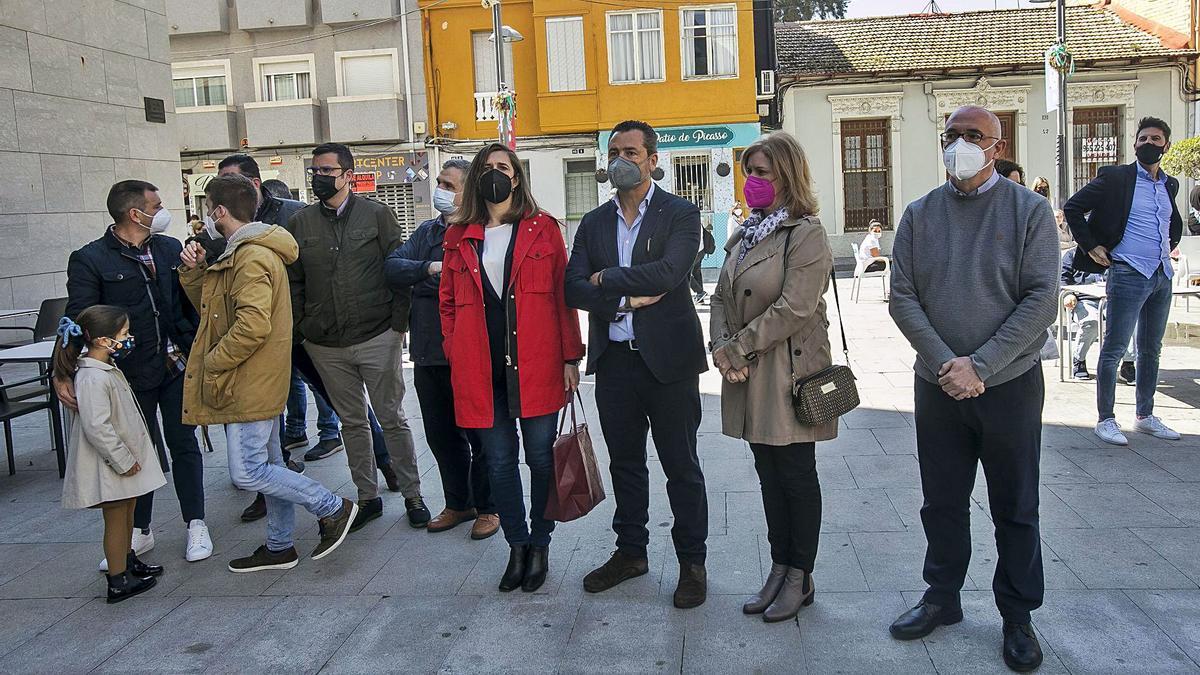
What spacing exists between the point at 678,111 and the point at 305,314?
69.5ft

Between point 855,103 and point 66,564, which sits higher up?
point 855,103

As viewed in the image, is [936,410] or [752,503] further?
[752,503]

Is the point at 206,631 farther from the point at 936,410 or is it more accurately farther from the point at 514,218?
the point at 936,410

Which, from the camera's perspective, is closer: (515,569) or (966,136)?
(966,136)

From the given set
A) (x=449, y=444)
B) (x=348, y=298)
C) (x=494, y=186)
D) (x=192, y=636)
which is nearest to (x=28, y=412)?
(x=348, y=298)

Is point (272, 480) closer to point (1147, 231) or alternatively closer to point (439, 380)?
point (439, 380)

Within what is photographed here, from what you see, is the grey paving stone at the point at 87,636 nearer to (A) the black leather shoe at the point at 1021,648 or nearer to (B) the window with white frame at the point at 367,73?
(A) the black leather shoe at the point at 1021,648

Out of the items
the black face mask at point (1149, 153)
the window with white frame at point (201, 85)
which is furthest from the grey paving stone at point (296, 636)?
the window with white frame at point (201, 85)

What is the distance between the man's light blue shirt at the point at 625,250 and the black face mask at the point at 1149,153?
143 inches

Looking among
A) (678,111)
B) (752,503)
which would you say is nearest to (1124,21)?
(678,111)

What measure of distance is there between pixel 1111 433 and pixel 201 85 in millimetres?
25769

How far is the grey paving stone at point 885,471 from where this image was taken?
5.54 metres

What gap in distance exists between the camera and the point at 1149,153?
6.07m

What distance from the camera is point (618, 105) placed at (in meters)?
25.4
